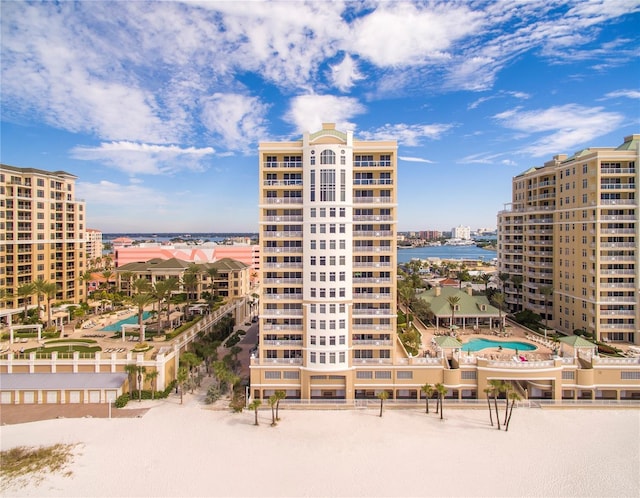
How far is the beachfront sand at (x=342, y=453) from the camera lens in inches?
954

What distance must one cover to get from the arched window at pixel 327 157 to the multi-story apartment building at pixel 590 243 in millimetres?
34619

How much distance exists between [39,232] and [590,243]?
80177 millimetres

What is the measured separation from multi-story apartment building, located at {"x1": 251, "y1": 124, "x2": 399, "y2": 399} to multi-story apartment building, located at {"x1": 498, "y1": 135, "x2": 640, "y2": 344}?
28.8 metres

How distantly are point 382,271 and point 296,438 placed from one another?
16.9 m

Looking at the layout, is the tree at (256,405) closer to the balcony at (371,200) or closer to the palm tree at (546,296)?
the balcony at (371,200)

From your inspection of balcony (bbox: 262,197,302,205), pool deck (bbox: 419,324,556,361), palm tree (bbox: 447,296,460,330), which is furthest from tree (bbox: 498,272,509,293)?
balcony (bbox: 262,197,302,205)

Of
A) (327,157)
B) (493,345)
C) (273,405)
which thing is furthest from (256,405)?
(493,345)

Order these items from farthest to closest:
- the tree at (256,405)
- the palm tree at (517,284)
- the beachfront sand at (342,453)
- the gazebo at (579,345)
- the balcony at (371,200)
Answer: the palm tree at (517,284)
the gazebo at (579,345)
the balcony at (371,200)
the tree at (256,405)
the beachfront sand at (342,453)

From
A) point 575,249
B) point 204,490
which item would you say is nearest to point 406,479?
point 204,490

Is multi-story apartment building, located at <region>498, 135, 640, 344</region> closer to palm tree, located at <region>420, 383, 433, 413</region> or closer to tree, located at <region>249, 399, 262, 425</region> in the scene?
palm tree, located at <region>420, 383, 433, 413</region>

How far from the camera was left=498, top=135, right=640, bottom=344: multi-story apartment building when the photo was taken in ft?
151

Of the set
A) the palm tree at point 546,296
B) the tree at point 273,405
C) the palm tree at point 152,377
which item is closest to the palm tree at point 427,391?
the tree at point 273,405

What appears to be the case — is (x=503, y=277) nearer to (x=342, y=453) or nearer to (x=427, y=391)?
(x=427, y=391)

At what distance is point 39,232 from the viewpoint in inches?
2368
